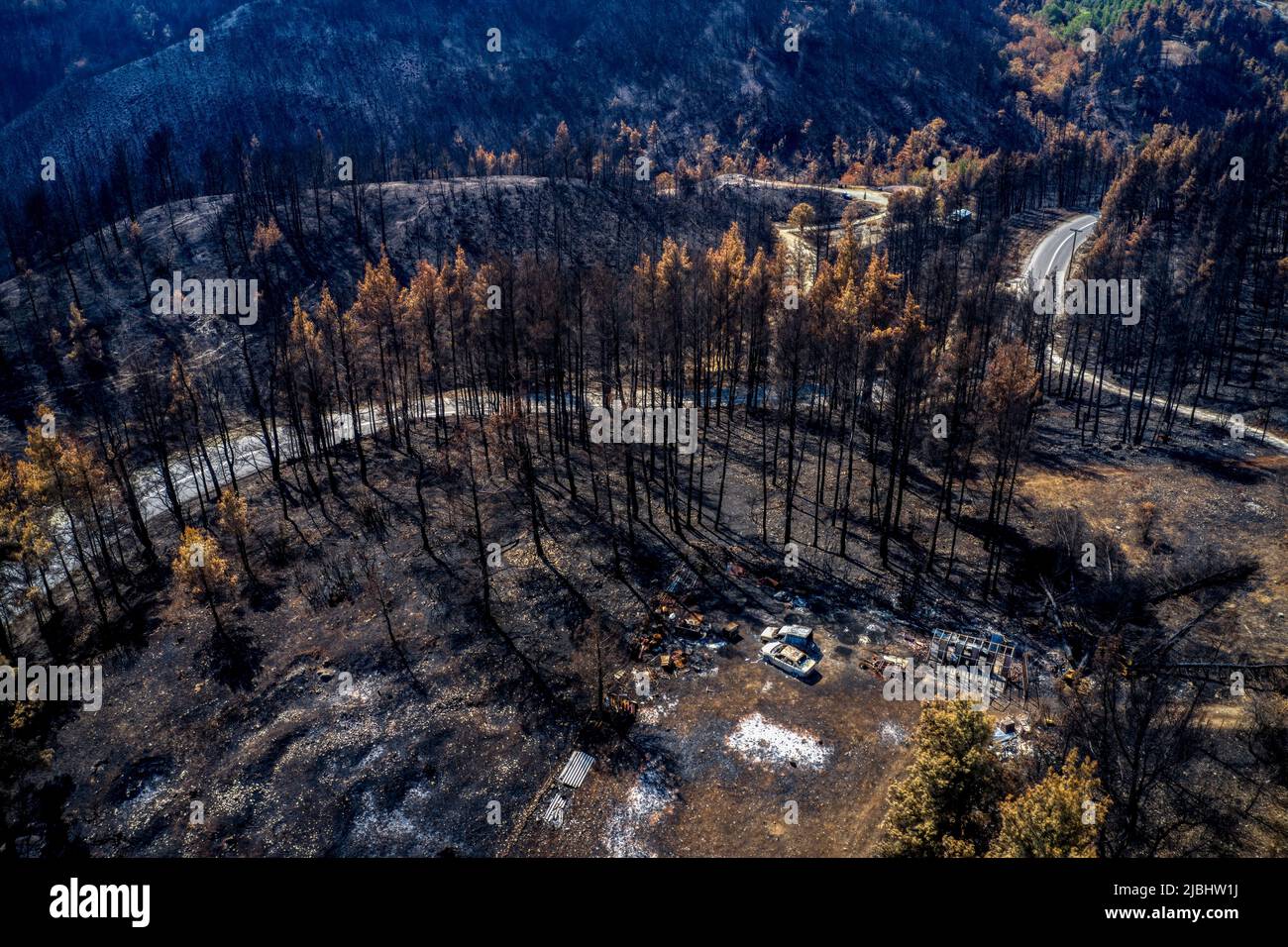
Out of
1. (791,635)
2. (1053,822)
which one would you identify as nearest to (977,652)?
(791,635)

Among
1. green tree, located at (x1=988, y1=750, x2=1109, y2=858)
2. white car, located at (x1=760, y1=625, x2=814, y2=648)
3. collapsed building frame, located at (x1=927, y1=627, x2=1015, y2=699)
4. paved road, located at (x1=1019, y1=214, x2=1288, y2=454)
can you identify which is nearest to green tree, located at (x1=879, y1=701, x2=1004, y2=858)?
green tree, located at (x1=988, y1=750, x2=1109, y2=858)

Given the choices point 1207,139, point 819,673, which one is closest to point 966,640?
point 819,673

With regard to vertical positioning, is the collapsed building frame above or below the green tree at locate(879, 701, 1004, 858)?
below

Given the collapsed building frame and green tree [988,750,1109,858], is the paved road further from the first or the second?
green tree [988,750,1109,858]

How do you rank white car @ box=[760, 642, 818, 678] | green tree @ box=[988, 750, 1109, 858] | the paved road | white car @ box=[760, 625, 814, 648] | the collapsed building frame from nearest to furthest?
green tree @ box=[988, 750, 1109, 858] < white car @ box=[760, 642, 818, 678] < the collapsed building frame < white car @ box=[760, 625, 814, 648] < the paved road

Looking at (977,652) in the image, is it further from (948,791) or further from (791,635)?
(948,791)

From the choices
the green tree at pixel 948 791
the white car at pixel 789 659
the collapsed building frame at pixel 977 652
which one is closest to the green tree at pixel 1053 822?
the green tree at pixel 948 791

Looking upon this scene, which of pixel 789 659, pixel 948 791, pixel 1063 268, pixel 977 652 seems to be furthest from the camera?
pixel 1063 268
